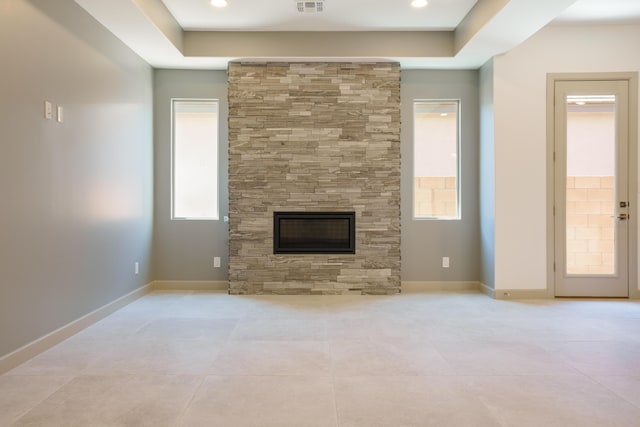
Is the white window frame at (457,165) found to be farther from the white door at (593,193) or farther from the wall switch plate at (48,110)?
the wall switch plate at (48,110)

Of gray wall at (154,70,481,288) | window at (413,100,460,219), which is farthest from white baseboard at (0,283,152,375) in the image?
window at (413,100,460,219)

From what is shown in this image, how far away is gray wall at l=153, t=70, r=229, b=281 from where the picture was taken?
5770mm

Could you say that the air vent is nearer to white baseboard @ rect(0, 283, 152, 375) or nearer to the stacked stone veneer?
the stacked stone veneer

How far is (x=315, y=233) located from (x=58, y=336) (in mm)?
2961

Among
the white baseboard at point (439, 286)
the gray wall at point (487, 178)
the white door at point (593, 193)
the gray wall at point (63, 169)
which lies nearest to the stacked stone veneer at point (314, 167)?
the white baseboard at point (439, 286)

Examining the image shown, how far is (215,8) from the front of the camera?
4633mm

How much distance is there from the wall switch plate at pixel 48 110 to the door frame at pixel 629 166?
5.04 m

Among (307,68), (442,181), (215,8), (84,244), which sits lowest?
(84,244)

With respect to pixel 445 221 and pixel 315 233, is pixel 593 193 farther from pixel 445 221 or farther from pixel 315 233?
pixel 315 233

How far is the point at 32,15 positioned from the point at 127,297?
2.85 m

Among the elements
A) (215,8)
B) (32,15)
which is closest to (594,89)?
(215,8)

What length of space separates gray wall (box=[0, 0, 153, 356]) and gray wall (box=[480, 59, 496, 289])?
4.15m

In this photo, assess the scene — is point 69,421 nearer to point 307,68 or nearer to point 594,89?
point 307,68

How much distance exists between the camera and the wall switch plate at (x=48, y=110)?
3398 mm
